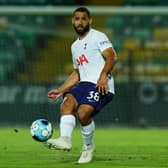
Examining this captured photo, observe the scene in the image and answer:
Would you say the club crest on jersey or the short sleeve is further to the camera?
the club crest on jersey

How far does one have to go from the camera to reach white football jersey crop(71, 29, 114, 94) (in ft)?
35.2

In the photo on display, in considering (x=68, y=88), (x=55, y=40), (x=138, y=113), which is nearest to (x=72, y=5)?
(x=55, y=40)

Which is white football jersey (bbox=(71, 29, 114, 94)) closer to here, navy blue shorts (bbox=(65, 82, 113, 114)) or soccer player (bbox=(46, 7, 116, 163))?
soccer player (bbox=(46, 7, 116, 163))

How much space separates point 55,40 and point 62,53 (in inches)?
16.6

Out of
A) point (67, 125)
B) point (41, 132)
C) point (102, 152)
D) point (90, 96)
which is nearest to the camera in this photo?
point (41, 132)

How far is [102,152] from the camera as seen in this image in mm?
12602

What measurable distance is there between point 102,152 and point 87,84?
2172mm

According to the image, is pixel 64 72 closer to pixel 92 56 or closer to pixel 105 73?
pixel 92 56

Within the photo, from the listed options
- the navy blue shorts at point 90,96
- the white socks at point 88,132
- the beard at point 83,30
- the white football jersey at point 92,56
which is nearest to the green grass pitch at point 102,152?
the white socks at point 88,132

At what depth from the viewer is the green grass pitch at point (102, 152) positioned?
10.4 meters

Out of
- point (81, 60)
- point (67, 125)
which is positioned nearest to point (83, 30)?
point (81, 60)

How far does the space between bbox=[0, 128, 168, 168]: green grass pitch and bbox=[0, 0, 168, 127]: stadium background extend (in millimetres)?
2335

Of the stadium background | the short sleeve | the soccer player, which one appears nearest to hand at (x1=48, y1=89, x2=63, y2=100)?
the soccer player

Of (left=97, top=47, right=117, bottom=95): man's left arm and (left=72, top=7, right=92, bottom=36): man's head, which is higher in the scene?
(left=72, top=7, right=92, bottom=36): man's head
